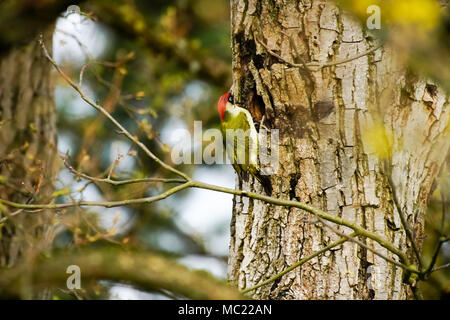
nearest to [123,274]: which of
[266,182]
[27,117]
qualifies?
[266,182]

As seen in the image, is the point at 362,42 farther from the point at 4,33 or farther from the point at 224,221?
the point at 224,221

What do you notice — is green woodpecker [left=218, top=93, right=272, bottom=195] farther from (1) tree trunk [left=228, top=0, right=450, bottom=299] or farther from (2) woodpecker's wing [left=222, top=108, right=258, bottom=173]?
(1) tree trunk [left=228, top=0, right=450, bottom=299]

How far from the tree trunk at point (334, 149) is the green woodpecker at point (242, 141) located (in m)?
0.16

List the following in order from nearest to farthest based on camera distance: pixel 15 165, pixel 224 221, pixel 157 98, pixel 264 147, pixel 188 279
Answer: pixel 188 279 → pixel 264 147 → pixel 15 165 → pixel 157 98 → pixel 224 221

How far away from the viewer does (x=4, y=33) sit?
2104 mm

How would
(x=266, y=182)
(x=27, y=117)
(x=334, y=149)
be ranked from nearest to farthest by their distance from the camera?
(x=334, y=149) → (x=266, y=182) → (x=27, y=117)

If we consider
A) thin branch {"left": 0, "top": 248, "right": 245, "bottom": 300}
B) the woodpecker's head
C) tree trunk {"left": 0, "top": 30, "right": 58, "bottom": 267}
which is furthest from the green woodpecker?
tree trunk {"left": 0, "top": 30, "right": 58, "bottom": 267}

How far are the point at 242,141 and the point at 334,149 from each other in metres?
1.03

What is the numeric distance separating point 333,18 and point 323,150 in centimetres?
73

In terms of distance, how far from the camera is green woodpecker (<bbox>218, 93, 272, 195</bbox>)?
301cm

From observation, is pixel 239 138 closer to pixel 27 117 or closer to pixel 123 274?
pixel 27 117

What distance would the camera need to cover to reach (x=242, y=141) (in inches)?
145

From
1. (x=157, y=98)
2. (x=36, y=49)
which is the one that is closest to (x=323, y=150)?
(x=36, y=49)

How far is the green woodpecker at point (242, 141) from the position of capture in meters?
3.01
